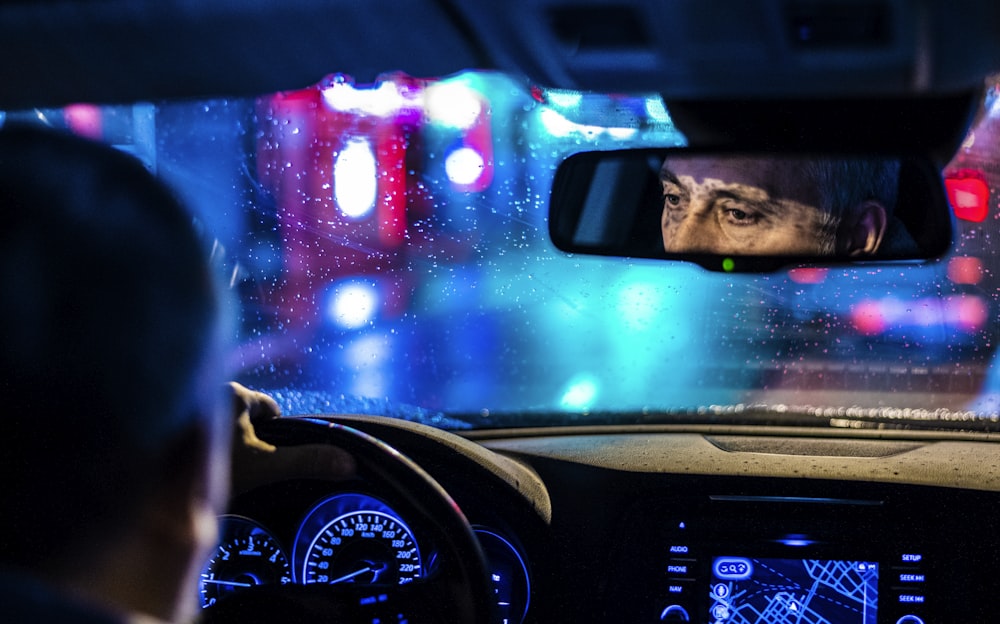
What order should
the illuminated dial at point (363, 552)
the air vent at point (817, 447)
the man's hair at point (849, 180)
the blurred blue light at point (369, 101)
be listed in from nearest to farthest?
the man's hair at point (849, 180)
the illuminated dial at point (363, 552)
the air vent at point (817, 447)
the blurred blue light at point (369, 101)

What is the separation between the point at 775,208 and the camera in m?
3.08

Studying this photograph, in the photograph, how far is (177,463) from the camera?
1.37 meters

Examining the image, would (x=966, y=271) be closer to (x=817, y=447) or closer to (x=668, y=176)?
(x=817, y=447)

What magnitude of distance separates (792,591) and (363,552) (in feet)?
4.53

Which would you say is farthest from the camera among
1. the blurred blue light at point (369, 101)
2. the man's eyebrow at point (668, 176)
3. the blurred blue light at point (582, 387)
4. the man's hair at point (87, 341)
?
the blurred blue light at point (582, 387)

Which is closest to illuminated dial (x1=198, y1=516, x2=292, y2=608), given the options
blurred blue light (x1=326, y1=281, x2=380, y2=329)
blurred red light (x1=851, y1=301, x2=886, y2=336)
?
blurred blue light (x1=326, y1=281, x2=380, y2=329)

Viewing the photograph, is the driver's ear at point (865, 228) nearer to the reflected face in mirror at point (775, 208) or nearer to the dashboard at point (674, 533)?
the reflected face in mirror at point (775, 208)

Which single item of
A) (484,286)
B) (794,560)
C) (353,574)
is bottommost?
(353,574)

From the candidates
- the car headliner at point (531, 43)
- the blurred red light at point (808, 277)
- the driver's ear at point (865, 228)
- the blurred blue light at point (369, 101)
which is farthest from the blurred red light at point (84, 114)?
the blurred red light at point (808, 277)

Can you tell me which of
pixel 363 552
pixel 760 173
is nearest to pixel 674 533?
pixel 363 552

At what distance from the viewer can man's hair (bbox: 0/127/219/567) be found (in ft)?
4.11

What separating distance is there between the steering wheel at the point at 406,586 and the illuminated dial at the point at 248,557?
63 centimetres

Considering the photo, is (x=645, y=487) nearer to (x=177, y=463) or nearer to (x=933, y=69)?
(x=933, y=69)

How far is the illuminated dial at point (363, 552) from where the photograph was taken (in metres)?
3.57
